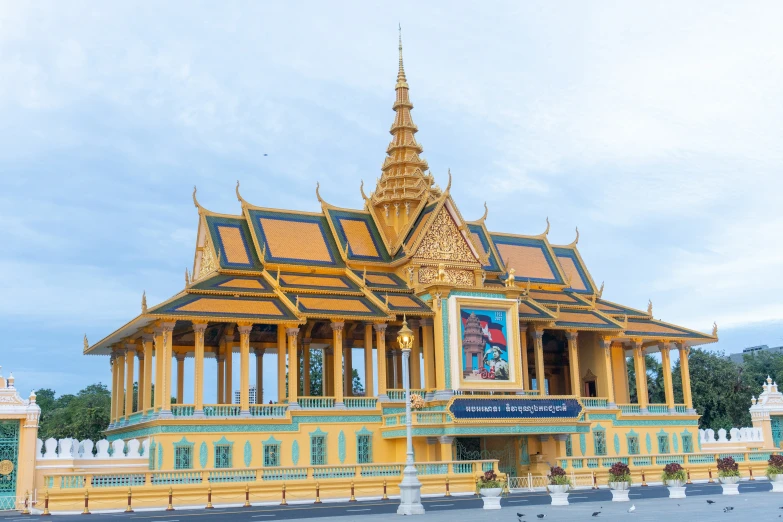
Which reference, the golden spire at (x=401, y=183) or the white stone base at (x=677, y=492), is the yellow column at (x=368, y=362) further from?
the white stone base at (x=677, y=492)

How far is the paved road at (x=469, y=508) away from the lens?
21.7 meters

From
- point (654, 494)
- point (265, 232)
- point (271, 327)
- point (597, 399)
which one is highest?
point (265, 232)

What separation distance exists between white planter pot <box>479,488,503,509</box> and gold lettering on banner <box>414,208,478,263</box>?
1762cm

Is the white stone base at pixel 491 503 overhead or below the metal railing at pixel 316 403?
below

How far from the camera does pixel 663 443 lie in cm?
4447

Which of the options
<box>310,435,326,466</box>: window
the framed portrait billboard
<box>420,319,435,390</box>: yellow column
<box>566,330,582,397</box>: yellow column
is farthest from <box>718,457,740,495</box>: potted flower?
<box>310,435,326,466</box>: window

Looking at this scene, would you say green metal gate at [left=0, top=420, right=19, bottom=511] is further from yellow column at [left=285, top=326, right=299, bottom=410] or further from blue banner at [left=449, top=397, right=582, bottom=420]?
blue banner at [left=449, top=397, right=582, bottom=420]

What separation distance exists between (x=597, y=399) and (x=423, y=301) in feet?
33.2

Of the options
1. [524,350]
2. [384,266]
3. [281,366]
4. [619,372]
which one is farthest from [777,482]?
[384,266]

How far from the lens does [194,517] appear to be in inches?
927

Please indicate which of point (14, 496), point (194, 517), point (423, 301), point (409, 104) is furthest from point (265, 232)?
point (194, 517)

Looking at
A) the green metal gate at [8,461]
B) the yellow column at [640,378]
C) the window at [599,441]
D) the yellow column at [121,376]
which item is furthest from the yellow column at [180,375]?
the yellow column at [640,378]

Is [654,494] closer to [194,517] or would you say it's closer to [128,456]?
[194,517]

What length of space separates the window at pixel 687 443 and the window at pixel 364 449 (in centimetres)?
1736
